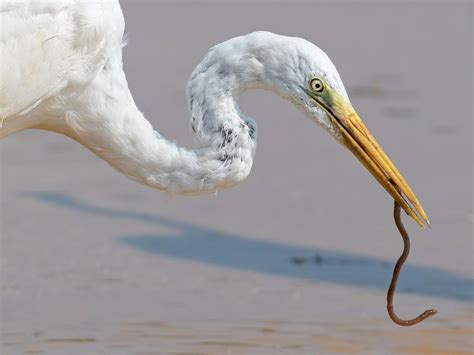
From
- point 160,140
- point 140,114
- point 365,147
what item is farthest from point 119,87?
point 365,147

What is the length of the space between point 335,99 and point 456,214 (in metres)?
4.10

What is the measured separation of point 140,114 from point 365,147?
1.06 meters

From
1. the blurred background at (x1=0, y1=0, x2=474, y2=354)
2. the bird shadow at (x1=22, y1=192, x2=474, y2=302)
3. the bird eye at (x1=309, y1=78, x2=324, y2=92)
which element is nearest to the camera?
the bird eye at (x1=309, y1=78, x2=324, y2=92)

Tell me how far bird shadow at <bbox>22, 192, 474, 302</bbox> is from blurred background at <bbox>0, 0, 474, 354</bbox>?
0.06 feet

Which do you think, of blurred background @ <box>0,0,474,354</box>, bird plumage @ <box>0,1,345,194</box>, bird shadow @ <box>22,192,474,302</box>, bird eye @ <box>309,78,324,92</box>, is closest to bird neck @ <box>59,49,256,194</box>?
bird plumage @ <box>0,1,345,194</box>

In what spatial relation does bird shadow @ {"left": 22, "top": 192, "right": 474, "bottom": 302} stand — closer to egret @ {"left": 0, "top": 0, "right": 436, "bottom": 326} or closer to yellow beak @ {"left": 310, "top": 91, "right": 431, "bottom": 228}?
yellow beak @ {"left": 310, "top": 91, "right": 431, "bottom": 228}

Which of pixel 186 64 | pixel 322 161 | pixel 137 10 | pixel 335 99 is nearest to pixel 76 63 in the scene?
pixel 335 99

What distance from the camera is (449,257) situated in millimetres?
8891

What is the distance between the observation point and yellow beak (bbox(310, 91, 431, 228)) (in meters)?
5.95

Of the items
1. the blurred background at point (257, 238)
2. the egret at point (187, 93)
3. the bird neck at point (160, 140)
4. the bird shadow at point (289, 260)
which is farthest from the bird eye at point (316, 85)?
the bird shadow at point (289, 260)

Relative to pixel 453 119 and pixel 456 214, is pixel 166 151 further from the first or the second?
pixel 453 119

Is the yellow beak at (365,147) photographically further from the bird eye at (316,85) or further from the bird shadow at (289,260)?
the bird shadow at (289,260)

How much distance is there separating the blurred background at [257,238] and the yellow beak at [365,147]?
53.1 inches

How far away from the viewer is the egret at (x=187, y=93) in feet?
19.5
